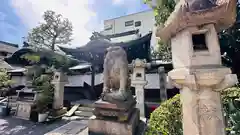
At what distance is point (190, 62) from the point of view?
1.65 m

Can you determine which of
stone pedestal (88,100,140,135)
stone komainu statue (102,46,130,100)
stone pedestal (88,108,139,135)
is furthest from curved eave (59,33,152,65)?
stone pedestal (88,108,139,135)

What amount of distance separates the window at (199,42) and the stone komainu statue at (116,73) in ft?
4.63

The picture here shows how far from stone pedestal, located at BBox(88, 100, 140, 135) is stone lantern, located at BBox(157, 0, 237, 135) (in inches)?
43.1

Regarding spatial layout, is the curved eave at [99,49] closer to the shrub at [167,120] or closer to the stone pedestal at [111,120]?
the shrub at [167,120]

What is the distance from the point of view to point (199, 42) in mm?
1807

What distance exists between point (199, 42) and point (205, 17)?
399mm

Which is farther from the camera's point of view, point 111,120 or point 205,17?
point 111,120

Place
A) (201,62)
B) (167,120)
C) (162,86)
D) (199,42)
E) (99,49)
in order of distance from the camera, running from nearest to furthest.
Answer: (201,62)
(199,42)
(167,120)
(162,86)
(99,49)

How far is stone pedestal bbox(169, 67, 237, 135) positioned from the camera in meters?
1.53

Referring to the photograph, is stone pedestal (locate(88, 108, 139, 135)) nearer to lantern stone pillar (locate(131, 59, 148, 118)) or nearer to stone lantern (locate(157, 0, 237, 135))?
stone lantern (locate(157, 0, 237, 135))

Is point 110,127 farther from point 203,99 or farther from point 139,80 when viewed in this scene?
point 139,80

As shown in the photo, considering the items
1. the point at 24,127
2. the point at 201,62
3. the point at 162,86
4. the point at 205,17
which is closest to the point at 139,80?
the point at 162,86

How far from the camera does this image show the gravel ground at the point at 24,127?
447cm

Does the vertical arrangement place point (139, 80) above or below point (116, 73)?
below
